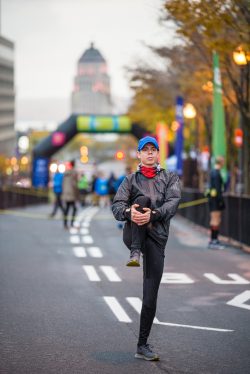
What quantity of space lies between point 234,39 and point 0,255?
30.7 ft

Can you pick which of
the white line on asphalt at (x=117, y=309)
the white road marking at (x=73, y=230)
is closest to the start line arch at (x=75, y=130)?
the white road marking at (x=73, y=230)

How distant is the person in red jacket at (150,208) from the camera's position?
7832 millimetres

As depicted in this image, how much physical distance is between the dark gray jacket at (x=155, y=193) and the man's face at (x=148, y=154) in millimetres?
125

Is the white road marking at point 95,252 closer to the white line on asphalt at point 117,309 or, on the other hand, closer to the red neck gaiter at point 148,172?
the white line on asphalt at point 117,309

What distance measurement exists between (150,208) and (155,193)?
171 millimetres

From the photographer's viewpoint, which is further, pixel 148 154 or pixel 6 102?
pixel 6 102

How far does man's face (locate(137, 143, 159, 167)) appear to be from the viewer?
25.9 ft

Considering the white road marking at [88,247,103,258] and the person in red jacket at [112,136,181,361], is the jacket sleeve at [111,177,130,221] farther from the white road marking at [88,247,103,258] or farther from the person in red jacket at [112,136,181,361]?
the white road marking at [88,247,103,258]

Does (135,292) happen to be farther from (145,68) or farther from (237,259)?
(145,68)

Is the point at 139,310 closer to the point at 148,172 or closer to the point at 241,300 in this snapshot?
the point at 241,300

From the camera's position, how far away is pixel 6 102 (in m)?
195

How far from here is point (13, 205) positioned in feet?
151

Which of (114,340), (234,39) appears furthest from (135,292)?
(234,39)

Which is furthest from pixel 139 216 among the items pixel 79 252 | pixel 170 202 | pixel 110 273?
pixel 79 252
